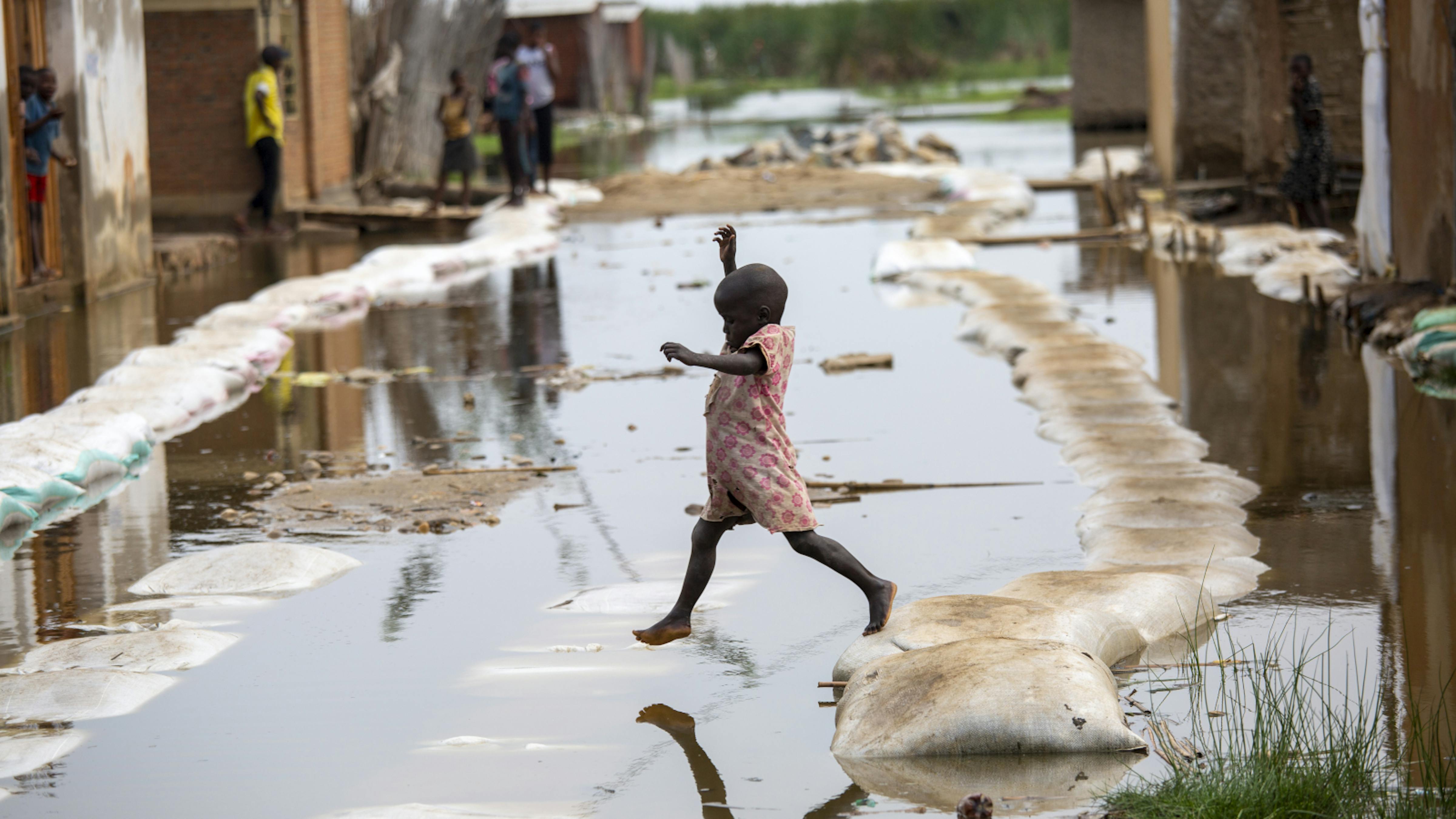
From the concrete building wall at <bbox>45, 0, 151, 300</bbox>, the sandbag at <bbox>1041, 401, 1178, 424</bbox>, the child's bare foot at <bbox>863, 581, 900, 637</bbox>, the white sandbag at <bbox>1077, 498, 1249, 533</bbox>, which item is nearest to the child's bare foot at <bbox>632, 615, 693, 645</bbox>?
the child's bare foot at <bbox>863, 581, 900, 637</bbox>

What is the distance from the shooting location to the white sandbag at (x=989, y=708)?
3.53 meters

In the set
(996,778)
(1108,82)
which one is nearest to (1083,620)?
(996,778)

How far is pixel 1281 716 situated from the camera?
323 centimetres

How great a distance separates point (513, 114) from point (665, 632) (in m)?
12.7

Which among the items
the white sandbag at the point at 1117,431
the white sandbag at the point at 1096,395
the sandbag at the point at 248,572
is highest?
the white sandbag at the point at 1096,395

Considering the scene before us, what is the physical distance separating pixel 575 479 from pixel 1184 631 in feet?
9.11

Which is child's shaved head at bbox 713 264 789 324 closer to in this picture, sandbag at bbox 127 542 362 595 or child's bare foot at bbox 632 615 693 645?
child's bare foot at bbox 632 615 693 645

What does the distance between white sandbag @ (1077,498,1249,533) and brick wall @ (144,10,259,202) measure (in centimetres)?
1231

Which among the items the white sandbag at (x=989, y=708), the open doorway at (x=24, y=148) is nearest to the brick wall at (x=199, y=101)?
the open doorway at (x=24, y=148)

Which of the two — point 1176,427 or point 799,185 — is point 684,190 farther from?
point 1176,427

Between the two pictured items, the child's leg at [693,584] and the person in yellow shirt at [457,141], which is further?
the person in yellow shirt at [457,141]

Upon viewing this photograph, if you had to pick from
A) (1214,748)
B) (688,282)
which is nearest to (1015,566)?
(1214,748)

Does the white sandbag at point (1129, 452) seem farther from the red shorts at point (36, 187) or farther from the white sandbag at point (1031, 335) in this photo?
the red shorts at point (36, 187)

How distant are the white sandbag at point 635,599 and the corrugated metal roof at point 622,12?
36.1m
